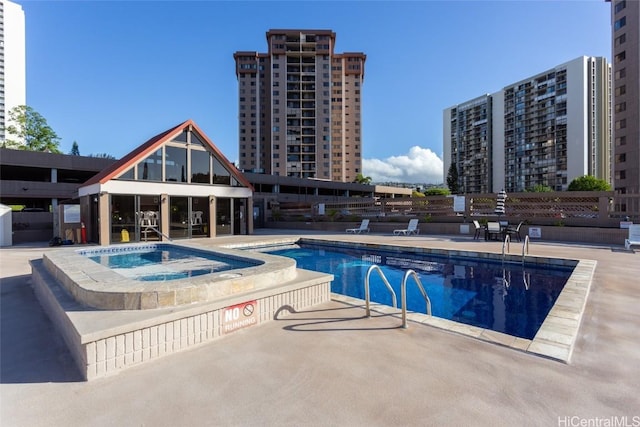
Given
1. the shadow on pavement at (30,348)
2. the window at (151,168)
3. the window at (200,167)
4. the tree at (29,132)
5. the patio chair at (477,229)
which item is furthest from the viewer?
the tree at (29,132)

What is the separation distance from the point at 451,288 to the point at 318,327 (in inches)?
183

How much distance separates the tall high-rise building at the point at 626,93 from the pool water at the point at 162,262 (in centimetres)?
4341

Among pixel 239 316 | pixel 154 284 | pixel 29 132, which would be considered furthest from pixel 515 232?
pixel 29 132

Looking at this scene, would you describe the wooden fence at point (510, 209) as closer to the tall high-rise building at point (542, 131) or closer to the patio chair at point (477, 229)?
the patio chair at point (477, 229)

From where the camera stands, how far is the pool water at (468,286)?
548cm

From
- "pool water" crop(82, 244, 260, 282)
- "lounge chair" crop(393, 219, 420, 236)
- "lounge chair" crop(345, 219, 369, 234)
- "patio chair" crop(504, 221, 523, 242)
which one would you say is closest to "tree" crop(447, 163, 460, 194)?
"lounge chair" crop(345, 219, 369, 234)

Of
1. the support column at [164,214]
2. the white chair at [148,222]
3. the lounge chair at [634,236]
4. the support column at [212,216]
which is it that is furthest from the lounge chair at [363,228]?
the lounge chair at [634,236]

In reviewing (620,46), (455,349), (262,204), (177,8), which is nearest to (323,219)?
(262,204)

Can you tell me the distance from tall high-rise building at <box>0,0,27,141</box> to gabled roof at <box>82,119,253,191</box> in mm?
72304

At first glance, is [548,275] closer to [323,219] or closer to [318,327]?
[318,327]

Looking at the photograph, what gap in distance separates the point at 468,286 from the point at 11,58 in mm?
98570

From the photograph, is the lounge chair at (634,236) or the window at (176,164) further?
the window at (176,164)

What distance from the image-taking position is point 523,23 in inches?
473

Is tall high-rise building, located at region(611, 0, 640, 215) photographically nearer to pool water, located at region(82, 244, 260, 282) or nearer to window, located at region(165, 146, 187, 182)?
window, located at region(165, 146, 187, 182)
